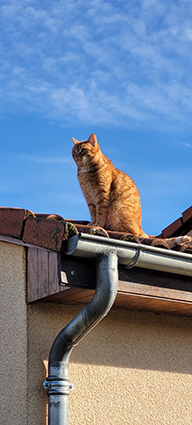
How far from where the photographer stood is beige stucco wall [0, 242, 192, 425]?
2951mm

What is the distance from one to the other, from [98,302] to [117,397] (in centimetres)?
91

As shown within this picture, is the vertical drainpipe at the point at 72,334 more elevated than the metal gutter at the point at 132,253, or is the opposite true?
the metal gutter at the point at 132,253

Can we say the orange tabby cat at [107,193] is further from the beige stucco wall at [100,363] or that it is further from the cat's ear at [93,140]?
Answer: the beige stucco wall at [100,363]

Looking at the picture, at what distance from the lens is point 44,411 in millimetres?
2932

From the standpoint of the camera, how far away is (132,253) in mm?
2871

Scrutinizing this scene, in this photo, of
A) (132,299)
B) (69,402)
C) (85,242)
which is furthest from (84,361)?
(85,242)

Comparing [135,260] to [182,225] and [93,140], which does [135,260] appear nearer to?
[93,140]

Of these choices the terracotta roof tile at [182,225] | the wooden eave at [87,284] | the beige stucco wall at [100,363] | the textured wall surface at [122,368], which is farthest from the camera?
the terracotta roof tile at [182,225]

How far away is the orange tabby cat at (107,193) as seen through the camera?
179 inches

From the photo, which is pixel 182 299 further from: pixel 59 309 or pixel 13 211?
pixel 13 211

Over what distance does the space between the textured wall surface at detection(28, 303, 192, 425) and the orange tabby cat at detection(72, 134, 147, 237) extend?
42.3 inches

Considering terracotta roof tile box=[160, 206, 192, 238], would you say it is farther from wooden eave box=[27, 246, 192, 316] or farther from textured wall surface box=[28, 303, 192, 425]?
wooden eave box=[27, 246, 192, 316]

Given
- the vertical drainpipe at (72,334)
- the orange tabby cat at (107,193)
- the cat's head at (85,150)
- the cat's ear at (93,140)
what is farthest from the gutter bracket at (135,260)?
the cat's ear at (93,140)

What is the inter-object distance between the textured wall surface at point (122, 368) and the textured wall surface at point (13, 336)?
5 cm
